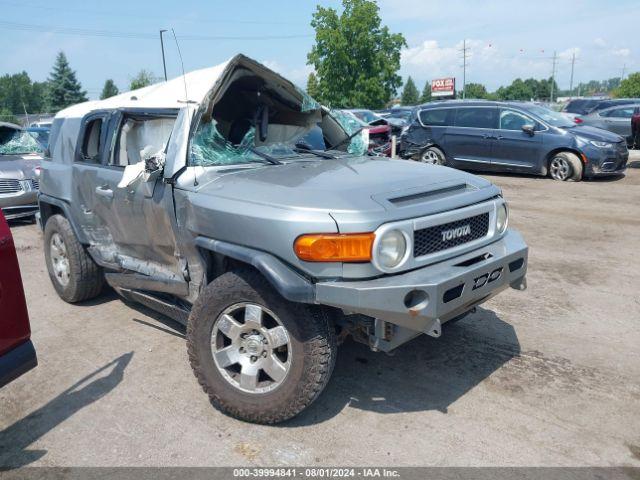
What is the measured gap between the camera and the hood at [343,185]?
3023 mm

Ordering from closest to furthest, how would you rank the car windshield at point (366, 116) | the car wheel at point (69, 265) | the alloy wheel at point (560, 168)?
the car wheel at point (69, 265) → the alloy wheel at point (560, 168) → the car windshield at point (366, 116)

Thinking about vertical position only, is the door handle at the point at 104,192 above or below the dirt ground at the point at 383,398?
above

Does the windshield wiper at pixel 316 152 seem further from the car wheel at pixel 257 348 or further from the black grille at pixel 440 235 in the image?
the car wheel at pixel 257 348

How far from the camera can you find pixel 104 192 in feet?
14.4

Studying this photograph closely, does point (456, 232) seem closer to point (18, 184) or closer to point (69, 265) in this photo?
point (69, 265)

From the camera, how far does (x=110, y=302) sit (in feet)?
17.7

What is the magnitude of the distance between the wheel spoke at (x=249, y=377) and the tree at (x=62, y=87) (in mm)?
61105

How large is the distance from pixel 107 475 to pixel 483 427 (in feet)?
6.75

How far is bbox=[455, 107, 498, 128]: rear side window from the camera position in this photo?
41.8 ft

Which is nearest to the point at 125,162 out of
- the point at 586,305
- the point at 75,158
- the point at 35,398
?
the point at 75,158

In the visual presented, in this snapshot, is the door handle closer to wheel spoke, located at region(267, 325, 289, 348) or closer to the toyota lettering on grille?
wheel spoke, located at region(267, 325, 289, 348)

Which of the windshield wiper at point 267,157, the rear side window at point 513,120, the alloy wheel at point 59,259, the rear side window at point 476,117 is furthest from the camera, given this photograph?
the rear side window at point 476,117

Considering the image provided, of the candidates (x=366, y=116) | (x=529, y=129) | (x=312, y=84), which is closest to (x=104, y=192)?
(x=529, y=129)

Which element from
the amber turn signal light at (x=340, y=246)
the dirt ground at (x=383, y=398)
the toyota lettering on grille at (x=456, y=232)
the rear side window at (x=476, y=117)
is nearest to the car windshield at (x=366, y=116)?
the rear side window at (x=476, y=117)
